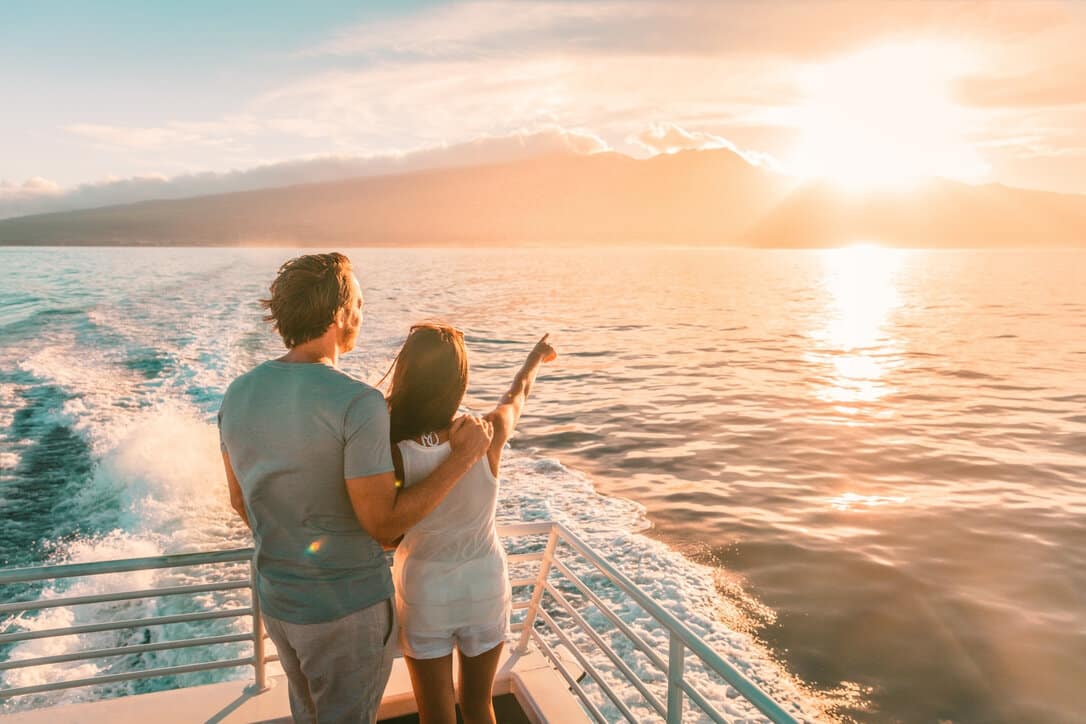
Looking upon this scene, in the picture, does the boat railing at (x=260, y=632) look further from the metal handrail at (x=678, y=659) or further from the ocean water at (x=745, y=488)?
the ocean water at (x=745, y=488)

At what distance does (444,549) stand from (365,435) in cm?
57

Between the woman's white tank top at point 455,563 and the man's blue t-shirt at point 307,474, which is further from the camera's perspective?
the woman's white tank top at point 455,563

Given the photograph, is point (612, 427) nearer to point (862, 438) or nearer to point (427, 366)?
point (862, 438)

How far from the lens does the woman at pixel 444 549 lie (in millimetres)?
2068

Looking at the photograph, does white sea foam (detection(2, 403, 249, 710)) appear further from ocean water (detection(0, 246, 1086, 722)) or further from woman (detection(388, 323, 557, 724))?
woman (detection(388, 323, 557, 724))

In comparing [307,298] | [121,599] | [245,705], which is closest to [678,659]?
[307,298]

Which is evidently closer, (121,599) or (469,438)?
(469,438)

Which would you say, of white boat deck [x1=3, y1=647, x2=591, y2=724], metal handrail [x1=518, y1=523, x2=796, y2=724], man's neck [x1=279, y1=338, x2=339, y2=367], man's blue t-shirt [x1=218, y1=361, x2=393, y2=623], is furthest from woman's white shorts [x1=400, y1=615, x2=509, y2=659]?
white boat deck [x1=3, y1=647, x2=591, y2=724]

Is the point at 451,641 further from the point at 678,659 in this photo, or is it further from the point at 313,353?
the point at 313,353

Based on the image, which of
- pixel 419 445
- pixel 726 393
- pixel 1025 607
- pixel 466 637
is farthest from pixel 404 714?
pixel 726 393

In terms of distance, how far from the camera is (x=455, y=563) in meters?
2.24

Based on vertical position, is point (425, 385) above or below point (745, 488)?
above

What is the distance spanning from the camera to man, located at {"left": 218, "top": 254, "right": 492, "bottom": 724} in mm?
1843

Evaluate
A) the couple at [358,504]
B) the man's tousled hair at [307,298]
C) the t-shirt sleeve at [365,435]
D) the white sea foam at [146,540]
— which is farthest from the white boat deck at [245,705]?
the white sea foam at [146,540]
